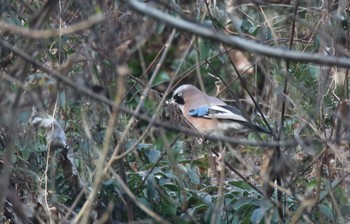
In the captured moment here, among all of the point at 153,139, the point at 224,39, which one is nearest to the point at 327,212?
the point at 153,139

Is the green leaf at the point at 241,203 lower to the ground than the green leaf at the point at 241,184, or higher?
higher

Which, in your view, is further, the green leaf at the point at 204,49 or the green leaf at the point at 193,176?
the green leaf at the point at 204,49

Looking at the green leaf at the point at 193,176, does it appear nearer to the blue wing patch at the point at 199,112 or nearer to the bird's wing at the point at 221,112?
the bird's wing at the point at 221,112

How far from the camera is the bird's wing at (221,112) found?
7.10 m

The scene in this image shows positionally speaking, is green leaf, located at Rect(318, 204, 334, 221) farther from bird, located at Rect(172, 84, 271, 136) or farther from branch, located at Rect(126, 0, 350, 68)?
branch, located at Rect(126, 0, 350, 68)

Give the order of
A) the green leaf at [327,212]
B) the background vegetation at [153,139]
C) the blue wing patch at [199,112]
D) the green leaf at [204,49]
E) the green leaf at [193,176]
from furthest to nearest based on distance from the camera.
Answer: the blue wing patch at [199,112]
the green leaf at [204,49]
the green leaf at [193,176]
the green leaf at [327,212]
the background vegetation at [153,139]

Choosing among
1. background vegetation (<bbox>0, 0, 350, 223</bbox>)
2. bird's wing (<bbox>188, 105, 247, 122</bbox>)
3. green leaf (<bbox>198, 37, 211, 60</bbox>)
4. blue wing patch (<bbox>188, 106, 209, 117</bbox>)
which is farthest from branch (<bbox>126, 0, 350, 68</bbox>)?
blue wing patch (<bbox>188, 106, 209, 117</bbox>)

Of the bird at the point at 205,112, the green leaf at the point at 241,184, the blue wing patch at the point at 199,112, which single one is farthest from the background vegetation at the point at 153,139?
the blue wing patch at the point at 199,112

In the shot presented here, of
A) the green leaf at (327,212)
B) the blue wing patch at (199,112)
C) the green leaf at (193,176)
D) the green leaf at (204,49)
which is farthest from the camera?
the blue wing patch at (199,112)

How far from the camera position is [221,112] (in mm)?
7391

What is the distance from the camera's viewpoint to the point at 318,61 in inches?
103

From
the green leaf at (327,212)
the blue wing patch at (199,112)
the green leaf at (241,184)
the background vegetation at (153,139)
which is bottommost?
the blue wing patch at (199,112)

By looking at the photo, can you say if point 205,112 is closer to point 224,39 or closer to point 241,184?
point 241,184

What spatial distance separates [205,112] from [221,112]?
0.52 meters
